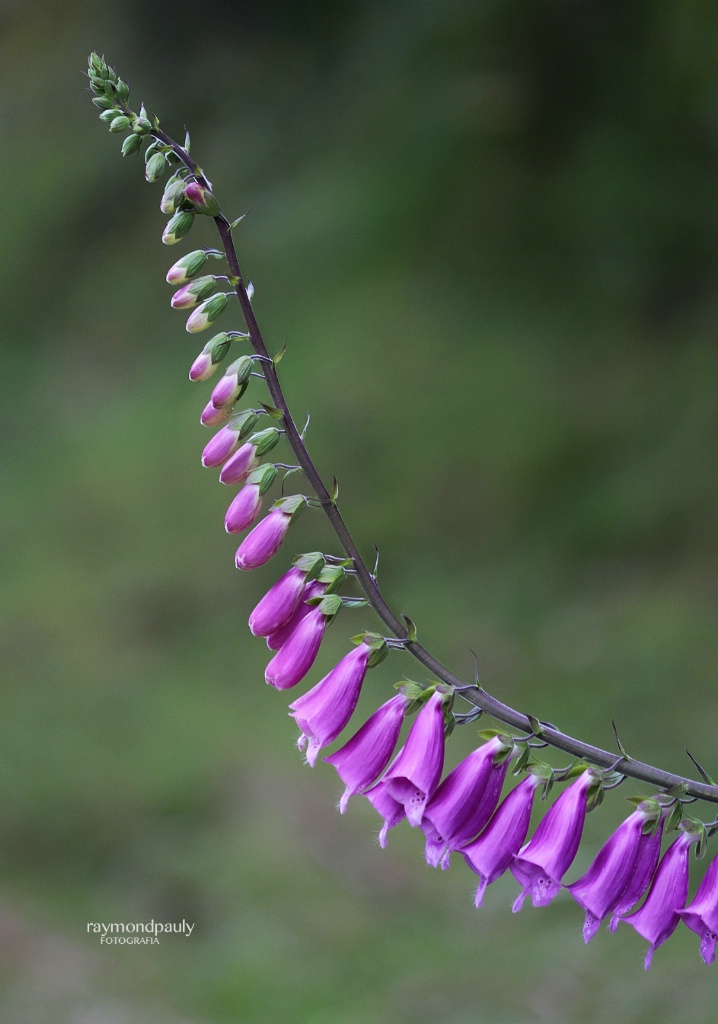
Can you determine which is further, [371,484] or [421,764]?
[371,484]

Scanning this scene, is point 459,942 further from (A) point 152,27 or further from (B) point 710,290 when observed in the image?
(A) point 152,27

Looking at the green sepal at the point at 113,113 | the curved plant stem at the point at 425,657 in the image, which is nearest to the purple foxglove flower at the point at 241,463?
the curved plant stem at the point at 425,657

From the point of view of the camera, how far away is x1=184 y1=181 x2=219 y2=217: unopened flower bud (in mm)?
1438

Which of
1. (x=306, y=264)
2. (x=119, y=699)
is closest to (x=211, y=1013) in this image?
(x=119, y=699)

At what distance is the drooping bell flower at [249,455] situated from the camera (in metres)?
1.51

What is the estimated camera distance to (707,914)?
128 centimetres

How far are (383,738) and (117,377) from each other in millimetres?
6177

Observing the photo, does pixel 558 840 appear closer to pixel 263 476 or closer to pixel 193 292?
pixel 263 476

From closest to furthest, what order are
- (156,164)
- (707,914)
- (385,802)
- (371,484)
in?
(707,914)
(385,802)
(156,164)
(371,484)

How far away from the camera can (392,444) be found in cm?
555

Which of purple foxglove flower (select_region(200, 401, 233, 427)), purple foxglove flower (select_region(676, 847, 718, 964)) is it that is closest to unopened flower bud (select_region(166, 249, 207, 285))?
purple foxglove flower (select_region(200, 401, 233, 427))

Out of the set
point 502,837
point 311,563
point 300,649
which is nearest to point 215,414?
point 311,563

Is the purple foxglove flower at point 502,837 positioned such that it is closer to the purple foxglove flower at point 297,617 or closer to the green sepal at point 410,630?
the green sepal at point 410,630

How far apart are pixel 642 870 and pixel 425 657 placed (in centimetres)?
41
